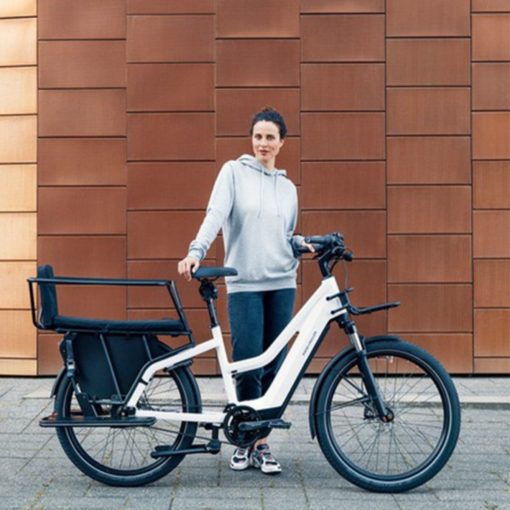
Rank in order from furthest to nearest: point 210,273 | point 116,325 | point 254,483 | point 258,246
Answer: point 258,246
point 254,483
point 116,325
point 210,273

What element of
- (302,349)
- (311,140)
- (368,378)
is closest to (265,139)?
(302,349)

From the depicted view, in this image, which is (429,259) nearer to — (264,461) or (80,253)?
(80,253)

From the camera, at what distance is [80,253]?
8070 millimetres

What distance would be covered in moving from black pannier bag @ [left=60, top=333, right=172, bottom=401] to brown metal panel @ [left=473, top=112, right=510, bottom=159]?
442 centimetres

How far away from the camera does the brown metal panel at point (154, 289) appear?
8031mm

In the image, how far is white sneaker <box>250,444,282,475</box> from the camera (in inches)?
195

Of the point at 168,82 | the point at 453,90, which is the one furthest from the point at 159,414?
the point at 453,90

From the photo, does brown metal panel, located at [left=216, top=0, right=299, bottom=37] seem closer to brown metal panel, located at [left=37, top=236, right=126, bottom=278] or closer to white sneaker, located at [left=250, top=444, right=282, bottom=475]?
brown metal panel, located at [left=37, top=236, right=126, bottom=278]

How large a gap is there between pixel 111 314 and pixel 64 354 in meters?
3.41

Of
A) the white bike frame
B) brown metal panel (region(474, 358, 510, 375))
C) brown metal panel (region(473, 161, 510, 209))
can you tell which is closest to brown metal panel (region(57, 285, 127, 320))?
brown metal panel (region(474, 358, 510, 375))

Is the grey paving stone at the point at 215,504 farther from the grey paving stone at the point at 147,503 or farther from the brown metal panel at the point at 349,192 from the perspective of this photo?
the brown metal panel at the point at 349,192

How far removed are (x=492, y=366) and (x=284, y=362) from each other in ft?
12.8

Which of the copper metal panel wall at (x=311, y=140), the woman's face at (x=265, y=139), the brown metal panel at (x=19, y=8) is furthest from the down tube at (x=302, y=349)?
the brown metal panel at (x=19, y=8)

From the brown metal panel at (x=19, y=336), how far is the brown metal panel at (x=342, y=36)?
11.0 ft
